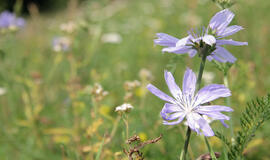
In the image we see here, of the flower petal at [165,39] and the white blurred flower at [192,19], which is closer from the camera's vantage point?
the flower petal at [165,39]

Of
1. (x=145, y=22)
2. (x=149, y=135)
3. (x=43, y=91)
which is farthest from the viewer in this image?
(x=145, y=22)

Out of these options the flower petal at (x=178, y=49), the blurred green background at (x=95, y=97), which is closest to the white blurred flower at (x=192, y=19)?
the blurred green background at (x=95, y=97)

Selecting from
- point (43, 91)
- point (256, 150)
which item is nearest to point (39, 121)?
point (43, 91)

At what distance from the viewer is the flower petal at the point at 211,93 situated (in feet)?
2.64

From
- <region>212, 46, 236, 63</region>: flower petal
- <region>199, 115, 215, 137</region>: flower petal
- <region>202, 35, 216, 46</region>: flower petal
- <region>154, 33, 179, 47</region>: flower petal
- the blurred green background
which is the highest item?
<region>202, 35, 216, 46</region>: flower petal

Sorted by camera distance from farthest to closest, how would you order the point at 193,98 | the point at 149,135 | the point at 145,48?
the point at 145,48 → the point at 149,135 → the point at 193,98

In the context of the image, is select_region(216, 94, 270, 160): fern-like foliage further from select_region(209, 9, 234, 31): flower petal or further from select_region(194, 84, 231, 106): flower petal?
select_region(209, 9, 234, 31): flower petal

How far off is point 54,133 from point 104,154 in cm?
86

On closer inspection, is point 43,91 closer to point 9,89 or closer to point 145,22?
point 9,89

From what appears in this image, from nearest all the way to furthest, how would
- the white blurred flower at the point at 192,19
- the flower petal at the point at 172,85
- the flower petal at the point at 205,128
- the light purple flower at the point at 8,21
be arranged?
the flower petal at the point at 205,128, the flower petal at the point at 172,85, the light purple flower at the point at 8,21, the white blurred flower at the point at 192,19

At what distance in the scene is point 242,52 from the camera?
9.65ft

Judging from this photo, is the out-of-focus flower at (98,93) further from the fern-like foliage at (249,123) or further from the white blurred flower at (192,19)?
the white blurred flower at (192,19)

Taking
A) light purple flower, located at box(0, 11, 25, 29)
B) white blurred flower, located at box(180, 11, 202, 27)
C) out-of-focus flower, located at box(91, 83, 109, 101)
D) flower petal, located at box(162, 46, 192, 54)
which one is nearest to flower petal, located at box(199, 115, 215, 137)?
flower petal, located at box(162, 46, 192, 54)

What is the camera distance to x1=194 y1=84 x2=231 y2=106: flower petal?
806 mm
